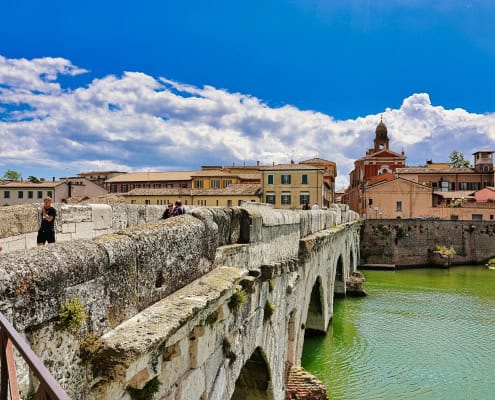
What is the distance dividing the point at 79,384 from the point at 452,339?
18438mm

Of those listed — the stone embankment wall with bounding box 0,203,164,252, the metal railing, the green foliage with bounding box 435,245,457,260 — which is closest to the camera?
the metal railing

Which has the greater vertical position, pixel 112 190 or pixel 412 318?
pixel 112 190

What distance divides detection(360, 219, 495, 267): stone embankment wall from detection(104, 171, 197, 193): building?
76.3ft

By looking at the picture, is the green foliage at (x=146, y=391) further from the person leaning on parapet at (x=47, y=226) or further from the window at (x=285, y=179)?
the window at (x=285, y=179)

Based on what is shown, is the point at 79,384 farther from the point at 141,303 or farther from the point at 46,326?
the point at 141,303

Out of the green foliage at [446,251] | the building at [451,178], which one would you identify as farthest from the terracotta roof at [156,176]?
the green foliage at [446,251]

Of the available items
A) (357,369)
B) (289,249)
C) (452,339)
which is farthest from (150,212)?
(452,339)

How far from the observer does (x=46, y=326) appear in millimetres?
2496

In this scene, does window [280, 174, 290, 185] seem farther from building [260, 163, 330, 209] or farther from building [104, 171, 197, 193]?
building [104, 171, 197, 193]

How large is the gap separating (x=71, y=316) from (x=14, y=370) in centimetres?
101

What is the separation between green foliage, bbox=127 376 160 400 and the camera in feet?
10.3

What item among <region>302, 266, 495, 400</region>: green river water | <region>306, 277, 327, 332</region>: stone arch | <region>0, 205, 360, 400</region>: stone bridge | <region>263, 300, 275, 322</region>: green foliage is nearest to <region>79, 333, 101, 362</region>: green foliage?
<region>0, 205, 360, 400</region>: stone bridge

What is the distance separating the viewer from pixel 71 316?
8.65ft

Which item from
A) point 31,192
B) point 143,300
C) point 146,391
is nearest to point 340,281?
point 143,300
